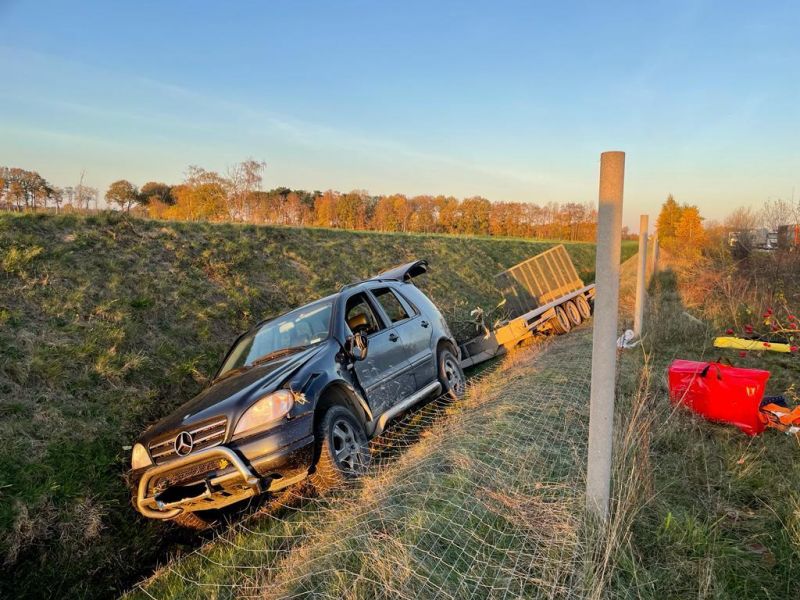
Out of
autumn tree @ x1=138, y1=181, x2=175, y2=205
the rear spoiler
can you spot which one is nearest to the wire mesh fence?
the rear spoiler

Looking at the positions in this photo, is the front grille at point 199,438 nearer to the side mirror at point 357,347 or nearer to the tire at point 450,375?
the side mirror at point 357,347

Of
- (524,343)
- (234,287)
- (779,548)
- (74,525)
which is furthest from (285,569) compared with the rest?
(524,343)

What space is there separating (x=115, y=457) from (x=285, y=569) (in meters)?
3.30

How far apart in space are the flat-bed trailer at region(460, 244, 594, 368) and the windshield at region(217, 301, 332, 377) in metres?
4.61

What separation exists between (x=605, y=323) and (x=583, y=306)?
41.5ft

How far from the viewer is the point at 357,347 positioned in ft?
17.5

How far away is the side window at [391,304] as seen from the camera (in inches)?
268

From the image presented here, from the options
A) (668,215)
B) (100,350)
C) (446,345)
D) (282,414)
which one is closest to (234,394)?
(282,414)

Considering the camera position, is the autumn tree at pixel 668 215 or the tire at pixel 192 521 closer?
the tire at pixel 192 521

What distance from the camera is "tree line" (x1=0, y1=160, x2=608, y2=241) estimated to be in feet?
35.2

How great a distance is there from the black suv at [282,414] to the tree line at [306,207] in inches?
274

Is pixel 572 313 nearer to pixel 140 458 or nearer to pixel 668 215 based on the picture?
pixel 140 458

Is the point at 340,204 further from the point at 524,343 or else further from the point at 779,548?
the point at 779,548

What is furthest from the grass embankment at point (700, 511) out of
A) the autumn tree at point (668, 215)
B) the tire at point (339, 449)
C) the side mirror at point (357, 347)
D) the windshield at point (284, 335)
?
the autumn tree at point (668, 215)
